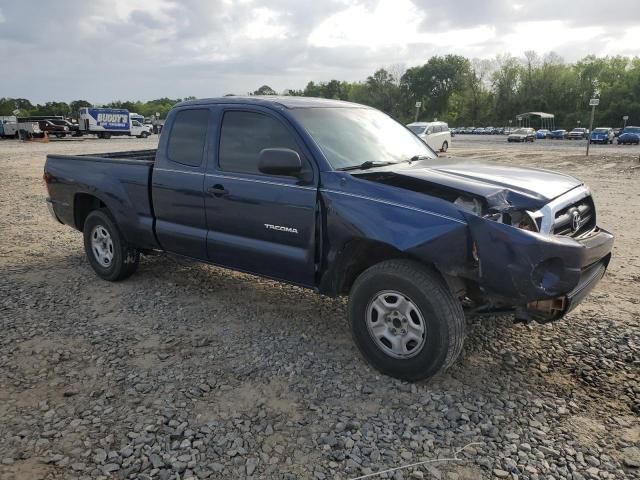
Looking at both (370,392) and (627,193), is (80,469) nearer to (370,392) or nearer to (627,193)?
(370,392)

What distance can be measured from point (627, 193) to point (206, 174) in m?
11.3

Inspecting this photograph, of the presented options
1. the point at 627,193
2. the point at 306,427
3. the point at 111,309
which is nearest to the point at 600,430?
the point at 306,427

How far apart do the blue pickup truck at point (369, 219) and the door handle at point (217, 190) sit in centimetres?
1

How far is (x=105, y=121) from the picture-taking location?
42406mm

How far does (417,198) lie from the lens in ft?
11.0

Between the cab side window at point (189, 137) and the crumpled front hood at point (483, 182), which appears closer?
the crumpled front hood at point (483, 182)

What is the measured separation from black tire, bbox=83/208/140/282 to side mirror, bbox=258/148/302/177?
249 cm

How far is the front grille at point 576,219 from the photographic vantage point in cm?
350

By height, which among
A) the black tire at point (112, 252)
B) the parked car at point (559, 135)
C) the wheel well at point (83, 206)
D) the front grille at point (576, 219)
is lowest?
the parked car at point (559, 135)

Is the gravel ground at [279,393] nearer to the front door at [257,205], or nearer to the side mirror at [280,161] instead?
the front door at [257,205]

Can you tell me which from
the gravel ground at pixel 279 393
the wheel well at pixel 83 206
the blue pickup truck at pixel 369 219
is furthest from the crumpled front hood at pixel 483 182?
the wheel well at pixel 83 206

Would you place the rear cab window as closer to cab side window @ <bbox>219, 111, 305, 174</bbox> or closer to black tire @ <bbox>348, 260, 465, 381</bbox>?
cab side window @ <bbox>219, 111, 305, 174</bbox>

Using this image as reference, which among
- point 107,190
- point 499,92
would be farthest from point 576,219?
point 499,92

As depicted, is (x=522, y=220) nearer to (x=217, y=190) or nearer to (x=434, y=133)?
(x=217, y=190)
